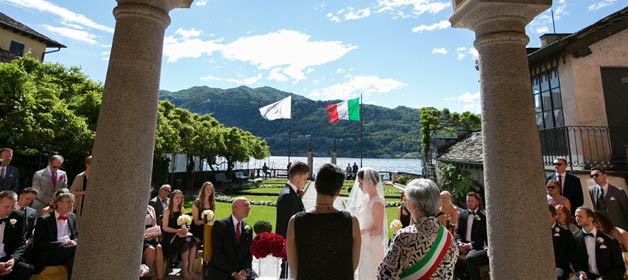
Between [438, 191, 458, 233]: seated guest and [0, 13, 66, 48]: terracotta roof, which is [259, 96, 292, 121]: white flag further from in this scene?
[438, 191, 458, 233]: seated guest

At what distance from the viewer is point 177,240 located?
21.4 feet

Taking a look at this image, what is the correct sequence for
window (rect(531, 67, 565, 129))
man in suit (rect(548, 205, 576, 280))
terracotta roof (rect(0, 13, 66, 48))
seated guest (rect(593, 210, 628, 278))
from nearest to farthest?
seated guest (rect(593, 210, 628, 278))
man in suit (rect(548, 205, 576, 280))
window (rect(531, 67, 565, 129))
terracotta roof (rect(0, 13, 66, 48))

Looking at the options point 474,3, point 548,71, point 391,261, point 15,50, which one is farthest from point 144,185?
point 15,50

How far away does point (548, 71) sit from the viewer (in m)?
11.7

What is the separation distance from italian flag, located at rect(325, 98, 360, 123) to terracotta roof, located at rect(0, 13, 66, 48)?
28913 mm

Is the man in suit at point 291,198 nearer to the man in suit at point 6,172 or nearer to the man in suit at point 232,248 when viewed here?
the man in suit at point 232,248

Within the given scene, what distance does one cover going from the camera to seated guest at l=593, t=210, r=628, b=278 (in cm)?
A: 464

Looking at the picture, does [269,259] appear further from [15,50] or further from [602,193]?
[15,50]

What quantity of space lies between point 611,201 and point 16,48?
41.6 m

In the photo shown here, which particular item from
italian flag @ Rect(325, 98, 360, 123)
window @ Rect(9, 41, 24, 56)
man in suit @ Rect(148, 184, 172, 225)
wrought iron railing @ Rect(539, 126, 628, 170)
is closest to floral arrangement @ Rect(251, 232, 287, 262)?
man in suit @ Rect(148, 184, 172, 225)

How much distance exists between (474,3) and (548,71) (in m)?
11.1

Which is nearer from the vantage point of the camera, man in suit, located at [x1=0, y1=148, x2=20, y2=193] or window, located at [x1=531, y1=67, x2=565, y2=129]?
man in suit, located at [x1=0, y1=148, x2=20, y2=193]

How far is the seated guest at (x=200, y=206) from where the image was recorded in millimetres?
7105

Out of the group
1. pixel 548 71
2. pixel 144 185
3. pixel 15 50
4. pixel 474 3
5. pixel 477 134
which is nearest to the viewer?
pixel 144 185
